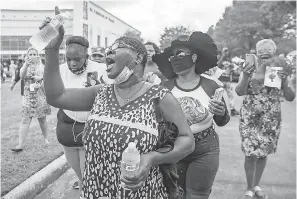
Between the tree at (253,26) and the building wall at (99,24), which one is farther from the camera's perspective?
the tree at (253,26)

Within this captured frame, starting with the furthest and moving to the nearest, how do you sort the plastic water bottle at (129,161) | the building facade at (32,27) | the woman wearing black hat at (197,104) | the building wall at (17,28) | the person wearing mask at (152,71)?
the building wall at (17,28), the building facade at (32,27), the person wearing mask at (152,71), the woman wearing black hat at (197,104), the plastic water bottle at (129,161)

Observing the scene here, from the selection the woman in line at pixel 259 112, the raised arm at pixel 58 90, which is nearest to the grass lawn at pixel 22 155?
the raised arm at pixel 58 90

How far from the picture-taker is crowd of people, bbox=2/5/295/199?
2.15 m

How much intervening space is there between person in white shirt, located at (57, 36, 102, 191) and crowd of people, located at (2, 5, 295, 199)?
11mm

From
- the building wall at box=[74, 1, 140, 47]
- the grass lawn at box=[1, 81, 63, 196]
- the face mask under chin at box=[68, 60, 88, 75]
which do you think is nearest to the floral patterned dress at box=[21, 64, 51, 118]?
the grass lawn at box=[1, 81, 63, 196]

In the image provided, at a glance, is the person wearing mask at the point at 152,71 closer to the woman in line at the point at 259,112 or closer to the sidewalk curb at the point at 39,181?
the woman in line at the point at 259,112

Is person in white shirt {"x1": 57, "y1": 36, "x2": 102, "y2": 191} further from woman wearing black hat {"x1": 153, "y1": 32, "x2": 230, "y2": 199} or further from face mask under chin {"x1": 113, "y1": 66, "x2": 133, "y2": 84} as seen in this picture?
face mask under chin {"x1": 113, "y1": 66, "x2": 133, "y2": 84}

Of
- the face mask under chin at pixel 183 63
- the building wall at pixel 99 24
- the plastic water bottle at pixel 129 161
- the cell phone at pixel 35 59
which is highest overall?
the building wall at pixel 99 24

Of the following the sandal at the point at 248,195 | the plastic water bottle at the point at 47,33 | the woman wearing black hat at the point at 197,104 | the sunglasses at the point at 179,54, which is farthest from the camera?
the sandal at the point at 248,195

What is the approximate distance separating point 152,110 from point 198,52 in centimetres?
140

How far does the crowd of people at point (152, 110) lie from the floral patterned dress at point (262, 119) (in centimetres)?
1

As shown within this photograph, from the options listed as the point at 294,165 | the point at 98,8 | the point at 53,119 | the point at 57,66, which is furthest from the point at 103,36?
the point at 57,66

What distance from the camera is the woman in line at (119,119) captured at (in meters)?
2.12

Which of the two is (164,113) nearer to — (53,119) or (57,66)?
(57,66)
